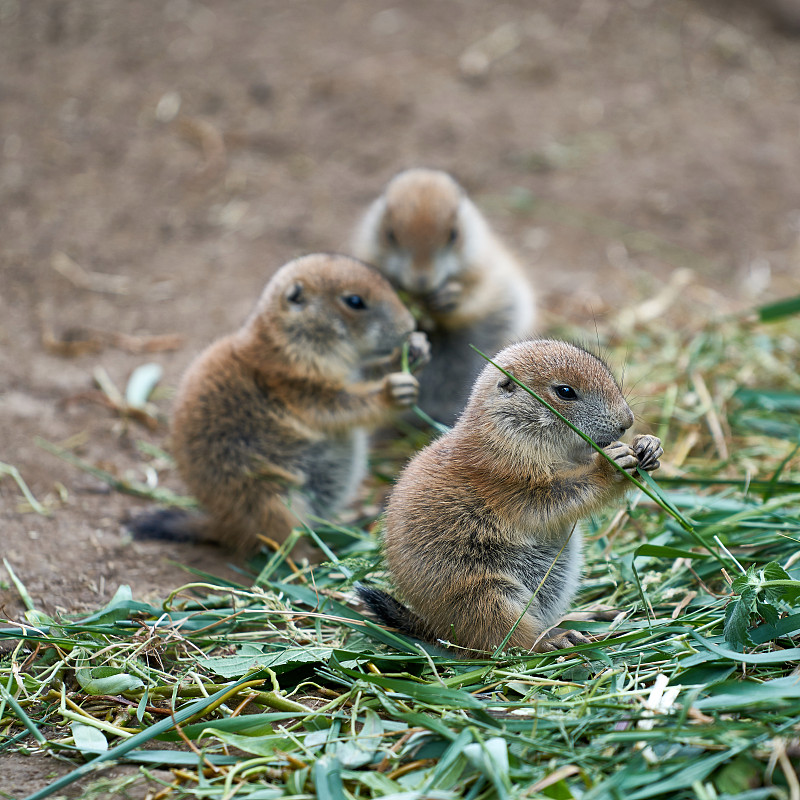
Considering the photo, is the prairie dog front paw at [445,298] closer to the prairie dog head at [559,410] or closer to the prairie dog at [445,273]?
the prairie dog at [445,273]

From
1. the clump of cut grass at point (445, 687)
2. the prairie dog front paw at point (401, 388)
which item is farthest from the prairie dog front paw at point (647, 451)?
the prairie dog front paw at point (401, 388)

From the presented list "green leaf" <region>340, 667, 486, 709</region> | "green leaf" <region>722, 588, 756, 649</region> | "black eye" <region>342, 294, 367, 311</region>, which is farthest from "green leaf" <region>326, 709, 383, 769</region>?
"black eye" <region>342, 294, 367, 311</region>

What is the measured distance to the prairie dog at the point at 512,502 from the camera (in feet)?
12.1

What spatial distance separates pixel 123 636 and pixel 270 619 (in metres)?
0.69

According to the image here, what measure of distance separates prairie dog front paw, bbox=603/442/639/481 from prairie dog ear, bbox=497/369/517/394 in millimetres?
491

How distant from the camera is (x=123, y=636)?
13.2ft

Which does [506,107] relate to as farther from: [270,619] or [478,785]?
[478,785]

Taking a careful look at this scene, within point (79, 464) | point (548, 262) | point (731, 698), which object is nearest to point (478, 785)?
point (731, 698)

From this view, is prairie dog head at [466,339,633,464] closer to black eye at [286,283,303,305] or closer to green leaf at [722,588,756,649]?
green leaf at [722,588,756,649]

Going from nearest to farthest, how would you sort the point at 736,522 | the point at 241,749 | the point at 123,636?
the point at 241,749
the point at 123,636
the point at 736,522

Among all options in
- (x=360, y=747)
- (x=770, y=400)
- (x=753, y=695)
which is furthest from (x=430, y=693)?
(x=770, y=400)

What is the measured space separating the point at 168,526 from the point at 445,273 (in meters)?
2.82

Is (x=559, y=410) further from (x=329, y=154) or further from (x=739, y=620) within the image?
(x=329, y=154)

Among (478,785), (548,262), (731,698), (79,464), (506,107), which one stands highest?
(506,107)
